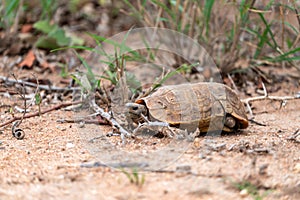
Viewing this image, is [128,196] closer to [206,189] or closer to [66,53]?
[206,189]

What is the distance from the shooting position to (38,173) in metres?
2.12

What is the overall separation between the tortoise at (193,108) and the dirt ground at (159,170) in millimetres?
96

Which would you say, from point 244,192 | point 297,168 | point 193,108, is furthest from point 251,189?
point 193,108

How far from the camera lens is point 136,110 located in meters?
2.69

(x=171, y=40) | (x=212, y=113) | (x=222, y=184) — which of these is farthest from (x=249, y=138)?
(x=171, y=40)

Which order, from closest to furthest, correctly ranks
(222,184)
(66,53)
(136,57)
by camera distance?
(222,184)
(136,57)
(66,53)

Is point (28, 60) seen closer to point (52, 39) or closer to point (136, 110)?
point (52, 39)

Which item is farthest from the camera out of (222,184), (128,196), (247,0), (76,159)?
(247,0)

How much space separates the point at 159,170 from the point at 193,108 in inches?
26.9

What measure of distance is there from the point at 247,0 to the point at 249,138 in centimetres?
125

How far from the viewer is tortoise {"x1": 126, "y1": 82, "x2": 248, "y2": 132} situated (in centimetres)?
265

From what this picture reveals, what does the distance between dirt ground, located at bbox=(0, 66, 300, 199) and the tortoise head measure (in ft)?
0.57

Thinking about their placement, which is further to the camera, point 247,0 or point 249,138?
point 247,0

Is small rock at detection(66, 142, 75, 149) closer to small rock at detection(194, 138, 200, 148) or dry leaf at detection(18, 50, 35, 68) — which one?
small rock at detection(194, 138, 200, 148)
